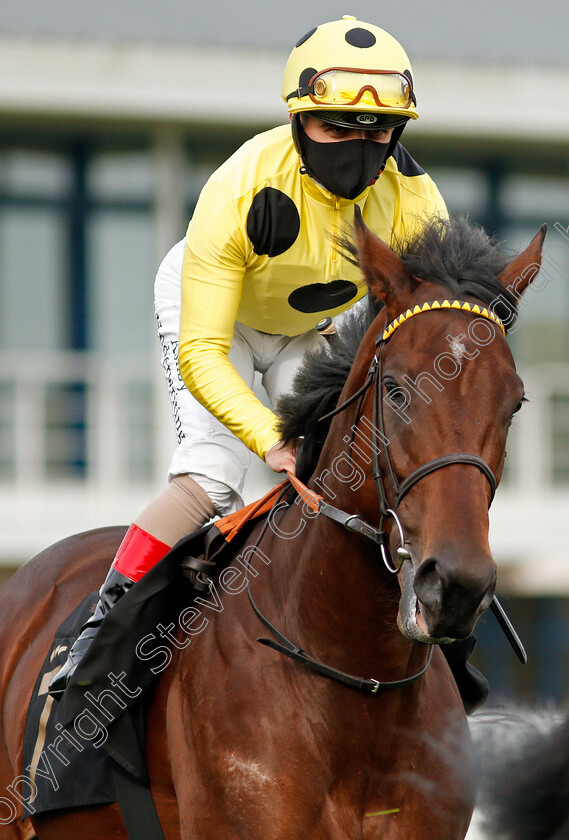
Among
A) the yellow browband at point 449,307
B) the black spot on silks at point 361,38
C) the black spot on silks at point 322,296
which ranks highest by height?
the black spot on silks at point 361,38

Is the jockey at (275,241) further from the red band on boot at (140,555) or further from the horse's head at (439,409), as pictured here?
the horse's head at (439,409)

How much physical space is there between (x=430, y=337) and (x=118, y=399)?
26.5ft

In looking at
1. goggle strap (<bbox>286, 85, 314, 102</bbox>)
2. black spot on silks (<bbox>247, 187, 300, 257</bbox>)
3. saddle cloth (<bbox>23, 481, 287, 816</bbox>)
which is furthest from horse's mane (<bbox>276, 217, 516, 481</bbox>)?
goggle strap (<bbox>286, 85, 314, 102</bbox>)

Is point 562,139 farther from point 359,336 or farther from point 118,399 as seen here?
point 359,336

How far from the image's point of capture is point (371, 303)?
117 inches

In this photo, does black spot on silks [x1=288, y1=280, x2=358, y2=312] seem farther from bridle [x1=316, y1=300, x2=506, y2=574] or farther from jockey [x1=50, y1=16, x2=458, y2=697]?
bridle [x1=316, y1=300, x2=506, y2=574]

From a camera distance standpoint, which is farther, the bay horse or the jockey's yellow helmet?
the jockey's yellow helmet

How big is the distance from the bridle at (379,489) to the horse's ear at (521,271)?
0.16 meters

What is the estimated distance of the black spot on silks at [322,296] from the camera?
366 cm

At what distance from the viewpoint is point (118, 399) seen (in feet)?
34.4

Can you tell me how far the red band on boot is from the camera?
11.5 ft

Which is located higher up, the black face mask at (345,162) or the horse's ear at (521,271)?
the black face mask at (345,162)

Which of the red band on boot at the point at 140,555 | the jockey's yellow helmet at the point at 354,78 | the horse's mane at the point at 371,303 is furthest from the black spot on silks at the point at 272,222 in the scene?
the red band on boot at the point at 140,555

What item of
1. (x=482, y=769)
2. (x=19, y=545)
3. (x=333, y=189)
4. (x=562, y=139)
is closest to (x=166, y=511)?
(x=333, y=189)
